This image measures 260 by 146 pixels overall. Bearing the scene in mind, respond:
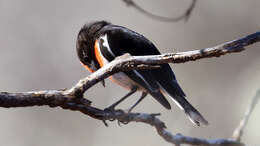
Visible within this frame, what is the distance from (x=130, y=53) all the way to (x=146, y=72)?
0.69 feet

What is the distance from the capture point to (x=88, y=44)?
12.9 ft

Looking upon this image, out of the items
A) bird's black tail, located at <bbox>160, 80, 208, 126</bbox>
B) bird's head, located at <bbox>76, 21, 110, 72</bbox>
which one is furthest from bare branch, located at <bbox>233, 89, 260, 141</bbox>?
bird's head, located at <bbox>76, 21, 110, 72</bbox>

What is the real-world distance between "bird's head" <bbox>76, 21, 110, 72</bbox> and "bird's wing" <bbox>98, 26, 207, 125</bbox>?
0.42ft

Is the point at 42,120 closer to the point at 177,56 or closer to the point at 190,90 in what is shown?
the point at 190,90

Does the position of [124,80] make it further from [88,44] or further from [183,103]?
[183,103]

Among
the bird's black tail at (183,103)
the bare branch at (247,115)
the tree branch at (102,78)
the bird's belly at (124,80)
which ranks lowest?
the bird's black tail at (183,103)

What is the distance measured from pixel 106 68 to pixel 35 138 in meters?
5.11

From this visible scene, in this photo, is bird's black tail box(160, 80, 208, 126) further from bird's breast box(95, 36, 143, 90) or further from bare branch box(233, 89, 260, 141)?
bare branch box(233, 89, 260, 141)

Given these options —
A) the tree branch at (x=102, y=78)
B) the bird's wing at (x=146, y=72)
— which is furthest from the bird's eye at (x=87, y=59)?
the tree branch at (x=102, y=78)

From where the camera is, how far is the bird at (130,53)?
12.1 feet

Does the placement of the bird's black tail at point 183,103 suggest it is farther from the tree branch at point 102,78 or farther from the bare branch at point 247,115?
the bare branch at point 247,115

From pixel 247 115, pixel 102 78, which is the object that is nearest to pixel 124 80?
pixel 102 78

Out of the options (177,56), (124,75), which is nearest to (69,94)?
(177,56)

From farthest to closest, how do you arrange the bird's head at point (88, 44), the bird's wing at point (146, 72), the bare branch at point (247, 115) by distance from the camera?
the bird's head at point (88, 44) → the bird's wing at point (146, 72) → the bare branch at point (247, 115)
